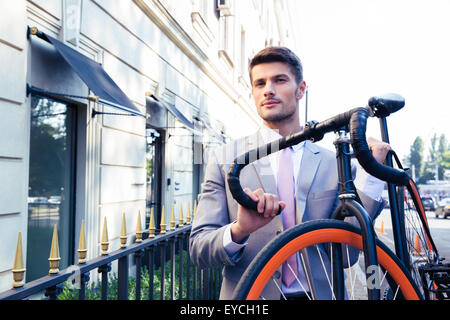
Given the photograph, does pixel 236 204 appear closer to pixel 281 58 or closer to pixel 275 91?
pixel 275 91

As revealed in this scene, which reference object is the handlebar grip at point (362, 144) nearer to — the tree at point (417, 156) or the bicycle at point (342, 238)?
the bicycle at point (342, 238)

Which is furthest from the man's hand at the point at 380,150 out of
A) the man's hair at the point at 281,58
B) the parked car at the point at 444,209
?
the parked car at the point at 444,209

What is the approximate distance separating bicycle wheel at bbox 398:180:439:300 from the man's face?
2.48ft

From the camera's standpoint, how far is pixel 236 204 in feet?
5.52

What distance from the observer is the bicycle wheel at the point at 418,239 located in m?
2.09

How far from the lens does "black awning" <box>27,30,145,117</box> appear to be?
4176 mm

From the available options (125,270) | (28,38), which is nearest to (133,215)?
(28,38)

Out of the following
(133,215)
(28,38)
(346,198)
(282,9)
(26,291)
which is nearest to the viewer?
(346,198)

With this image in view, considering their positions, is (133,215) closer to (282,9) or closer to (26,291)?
(26,291)

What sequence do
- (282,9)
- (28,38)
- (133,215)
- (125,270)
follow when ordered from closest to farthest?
(125,270), (28,38), (133,215), (282,9)

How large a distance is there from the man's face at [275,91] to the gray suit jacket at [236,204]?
16 centimetres

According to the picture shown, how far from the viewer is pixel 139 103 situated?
21.8ft

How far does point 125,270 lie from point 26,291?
2.62ft

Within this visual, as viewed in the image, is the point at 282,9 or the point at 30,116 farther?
the point at 282,9
